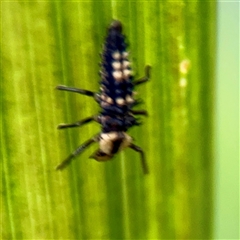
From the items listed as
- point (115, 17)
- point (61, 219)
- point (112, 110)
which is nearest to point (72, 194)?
point (61, 219)

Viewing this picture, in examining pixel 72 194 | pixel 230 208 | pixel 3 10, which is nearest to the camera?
pixel 3 10

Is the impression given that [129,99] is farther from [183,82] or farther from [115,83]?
[183,82]

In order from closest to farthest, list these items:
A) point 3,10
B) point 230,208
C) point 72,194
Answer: point 3,10 < point 72,194 < point 230,208

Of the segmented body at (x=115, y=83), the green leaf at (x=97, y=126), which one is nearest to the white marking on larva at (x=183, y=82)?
the green leaf at (x=97, y=126)

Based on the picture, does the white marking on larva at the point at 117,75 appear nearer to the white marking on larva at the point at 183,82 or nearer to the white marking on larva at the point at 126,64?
the white marking on larva at the point at 126,64

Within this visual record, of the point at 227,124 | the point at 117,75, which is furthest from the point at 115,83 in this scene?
the point at 227,124

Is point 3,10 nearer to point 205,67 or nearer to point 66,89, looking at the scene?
point 66,89
